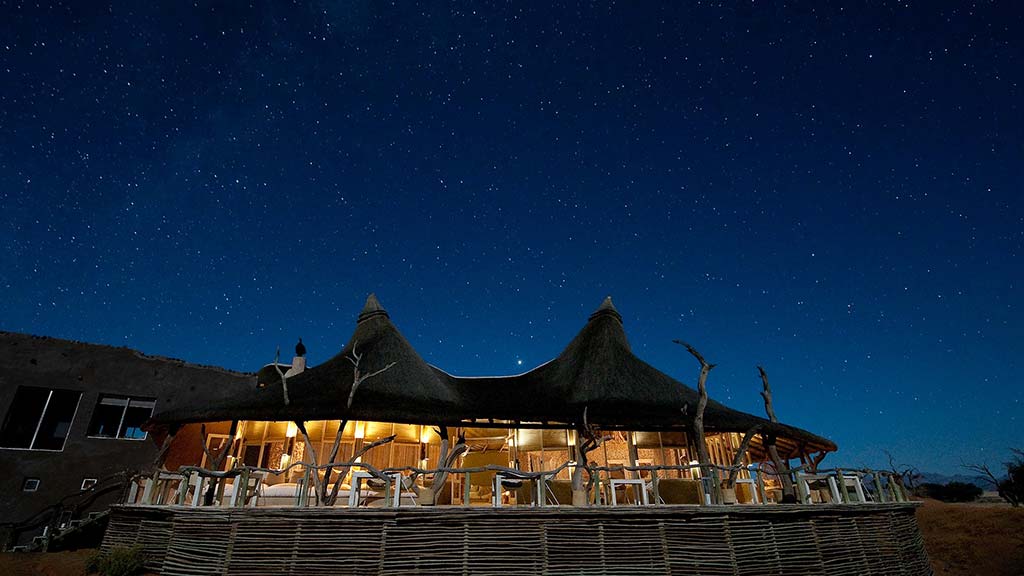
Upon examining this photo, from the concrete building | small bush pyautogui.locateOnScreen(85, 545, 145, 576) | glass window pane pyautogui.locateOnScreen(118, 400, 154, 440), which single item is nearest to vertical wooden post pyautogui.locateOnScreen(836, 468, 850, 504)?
small bush pyautogui.locateOnScreen(85, 545, 145, 576)

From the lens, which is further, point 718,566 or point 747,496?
point 747,496

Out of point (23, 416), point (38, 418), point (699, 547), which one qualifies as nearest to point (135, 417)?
point (38, 418)

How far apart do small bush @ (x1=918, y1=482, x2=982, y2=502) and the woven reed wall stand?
4777cm

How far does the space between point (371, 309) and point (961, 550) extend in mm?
28160

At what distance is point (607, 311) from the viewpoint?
20.7 metres

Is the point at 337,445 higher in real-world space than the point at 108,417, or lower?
lower

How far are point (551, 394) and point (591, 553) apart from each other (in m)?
7.24

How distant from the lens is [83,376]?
18672mm

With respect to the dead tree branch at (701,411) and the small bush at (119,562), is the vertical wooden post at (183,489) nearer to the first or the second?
the small bush at (119,562)

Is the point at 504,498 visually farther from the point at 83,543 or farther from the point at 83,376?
the point at 83,376

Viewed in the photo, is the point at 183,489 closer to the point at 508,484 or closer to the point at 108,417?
the point at 508,484

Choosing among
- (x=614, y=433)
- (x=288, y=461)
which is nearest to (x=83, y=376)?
(x=288, y=461)

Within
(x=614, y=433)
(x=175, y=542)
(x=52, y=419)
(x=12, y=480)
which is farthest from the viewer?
(x=52, y=419)

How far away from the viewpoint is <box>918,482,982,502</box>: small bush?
148ft
